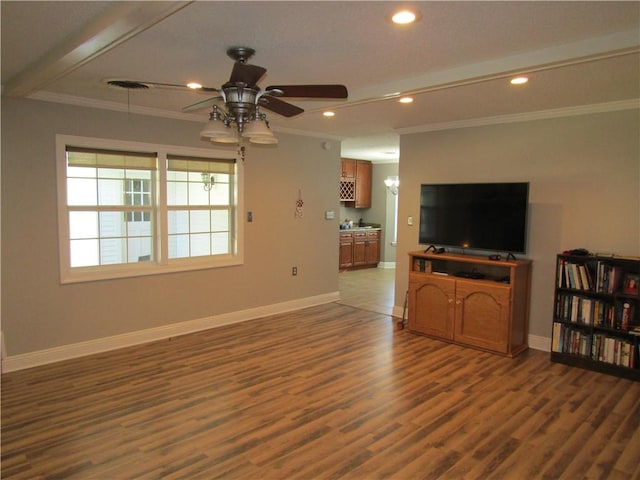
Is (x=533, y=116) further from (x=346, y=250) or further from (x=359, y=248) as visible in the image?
(x=359, y=248)

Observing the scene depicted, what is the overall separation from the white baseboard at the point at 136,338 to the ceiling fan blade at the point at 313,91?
3261 millimetres

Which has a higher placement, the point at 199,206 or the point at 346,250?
the point at 199,206

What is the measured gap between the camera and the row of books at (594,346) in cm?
387

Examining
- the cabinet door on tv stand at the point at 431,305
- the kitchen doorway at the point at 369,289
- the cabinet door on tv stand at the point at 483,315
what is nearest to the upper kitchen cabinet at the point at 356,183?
the kitchen doorway at the point at 369,289

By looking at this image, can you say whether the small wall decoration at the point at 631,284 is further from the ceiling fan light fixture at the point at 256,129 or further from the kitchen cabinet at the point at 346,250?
the kitchen cabinet at the point at 346,250

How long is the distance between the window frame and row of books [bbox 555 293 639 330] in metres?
3.59

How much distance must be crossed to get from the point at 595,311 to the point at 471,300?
3.63 feet

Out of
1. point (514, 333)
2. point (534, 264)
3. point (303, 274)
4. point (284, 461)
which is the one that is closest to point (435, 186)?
point (534, 264)

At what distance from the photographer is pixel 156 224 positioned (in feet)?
15.7

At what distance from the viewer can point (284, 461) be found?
2592 millimetres

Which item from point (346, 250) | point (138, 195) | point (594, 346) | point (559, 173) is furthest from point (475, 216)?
point (346, 250)

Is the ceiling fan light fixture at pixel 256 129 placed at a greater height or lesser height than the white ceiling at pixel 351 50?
lesser

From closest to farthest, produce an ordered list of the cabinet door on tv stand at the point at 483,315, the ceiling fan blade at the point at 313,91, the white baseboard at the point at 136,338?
the ceiling fan blade at the point at 313,91 < the white baseboard at the point at 136,338 < the cabinet door on tv stand at the point at 483,315

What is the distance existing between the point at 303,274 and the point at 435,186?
2.25 meters
